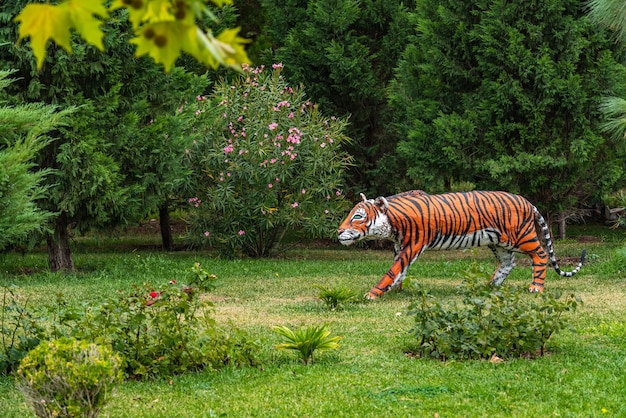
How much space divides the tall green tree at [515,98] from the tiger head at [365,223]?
473 cm

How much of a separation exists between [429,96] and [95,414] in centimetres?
1244

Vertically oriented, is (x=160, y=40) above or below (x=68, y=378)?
above

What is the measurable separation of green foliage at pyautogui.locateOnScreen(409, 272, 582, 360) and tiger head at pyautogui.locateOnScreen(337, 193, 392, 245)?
389 cm

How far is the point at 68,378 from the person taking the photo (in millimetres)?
4844

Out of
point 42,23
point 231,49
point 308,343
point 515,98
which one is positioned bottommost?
point 308,343

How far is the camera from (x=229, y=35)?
2484mm

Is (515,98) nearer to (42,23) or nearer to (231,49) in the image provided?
(231,49)

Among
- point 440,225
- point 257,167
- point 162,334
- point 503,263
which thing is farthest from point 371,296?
point 257,167

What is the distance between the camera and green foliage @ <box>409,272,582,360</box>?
278 inches

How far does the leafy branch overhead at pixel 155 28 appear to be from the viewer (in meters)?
2.37

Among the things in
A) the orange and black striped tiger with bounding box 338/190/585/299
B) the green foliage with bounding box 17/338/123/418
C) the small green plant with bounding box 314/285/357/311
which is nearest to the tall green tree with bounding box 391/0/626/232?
the orange and black striped tiger with bounding box 338/190/585/299

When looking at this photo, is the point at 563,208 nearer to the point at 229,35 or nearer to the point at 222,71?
the point at 222,71

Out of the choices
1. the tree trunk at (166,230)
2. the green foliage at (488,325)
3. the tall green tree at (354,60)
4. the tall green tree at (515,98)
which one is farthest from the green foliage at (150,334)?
the tree trunk at (166,230)

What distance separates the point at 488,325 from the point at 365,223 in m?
4.16
